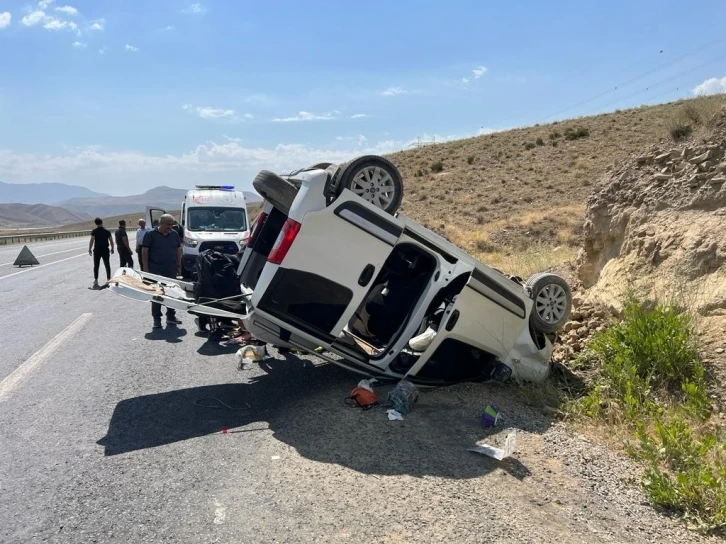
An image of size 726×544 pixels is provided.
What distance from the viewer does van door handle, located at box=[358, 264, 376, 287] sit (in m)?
5.30

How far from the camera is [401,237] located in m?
5.42

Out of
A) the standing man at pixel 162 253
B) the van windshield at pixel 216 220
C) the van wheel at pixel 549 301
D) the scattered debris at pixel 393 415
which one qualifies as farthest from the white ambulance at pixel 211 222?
the scattered debris at pixel 393 415

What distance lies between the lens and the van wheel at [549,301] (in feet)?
20.9

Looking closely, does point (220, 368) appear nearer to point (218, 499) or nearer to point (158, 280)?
point (158, 280)

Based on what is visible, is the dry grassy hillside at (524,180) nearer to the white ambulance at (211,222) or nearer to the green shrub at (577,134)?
the green shrub at (577,134)

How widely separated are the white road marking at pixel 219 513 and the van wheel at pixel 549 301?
12.7 ft

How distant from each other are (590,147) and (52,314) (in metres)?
36.9

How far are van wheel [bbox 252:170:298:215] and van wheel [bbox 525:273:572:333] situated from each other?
9.24 feet

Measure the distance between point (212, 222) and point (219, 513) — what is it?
44.7 feet

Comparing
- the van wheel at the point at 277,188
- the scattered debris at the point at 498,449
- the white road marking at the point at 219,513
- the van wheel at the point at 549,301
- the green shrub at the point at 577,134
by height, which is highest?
the green shrub at the point at 577,134

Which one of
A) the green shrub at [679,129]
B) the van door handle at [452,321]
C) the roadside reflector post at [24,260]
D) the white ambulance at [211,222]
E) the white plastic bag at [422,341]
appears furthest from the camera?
the roadside reflector post at [24,260]

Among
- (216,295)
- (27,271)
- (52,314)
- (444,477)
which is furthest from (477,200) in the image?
(444,477)

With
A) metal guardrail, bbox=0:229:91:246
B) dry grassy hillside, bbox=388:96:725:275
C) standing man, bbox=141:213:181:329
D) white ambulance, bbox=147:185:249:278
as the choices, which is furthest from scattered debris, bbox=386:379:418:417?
metal guardrail, bbox=0:229:91:246

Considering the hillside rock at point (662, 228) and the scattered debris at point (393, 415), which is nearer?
the scattered debris at point (393, 415)
